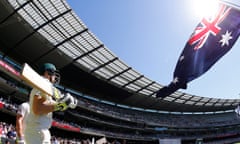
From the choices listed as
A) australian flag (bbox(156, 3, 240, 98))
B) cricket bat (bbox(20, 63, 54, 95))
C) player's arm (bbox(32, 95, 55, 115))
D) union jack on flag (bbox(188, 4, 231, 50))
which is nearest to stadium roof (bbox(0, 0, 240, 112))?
australian flag (bbox(156, 3, 240, 98))

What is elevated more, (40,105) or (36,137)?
(40,105)

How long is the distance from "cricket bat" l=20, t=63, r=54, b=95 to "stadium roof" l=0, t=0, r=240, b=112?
2773cm

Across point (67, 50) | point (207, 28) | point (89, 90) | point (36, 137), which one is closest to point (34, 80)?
point (36, 137)

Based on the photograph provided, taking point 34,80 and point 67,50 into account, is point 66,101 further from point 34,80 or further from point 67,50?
point 67,50

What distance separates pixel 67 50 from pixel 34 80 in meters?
35.9

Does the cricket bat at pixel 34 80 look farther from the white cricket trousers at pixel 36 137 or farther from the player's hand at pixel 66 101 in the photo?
the white cricket trousers at pixel 36 137

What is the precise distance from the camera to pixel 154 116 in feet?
233

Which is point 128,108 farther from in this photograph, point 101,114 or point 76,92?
point 76,92

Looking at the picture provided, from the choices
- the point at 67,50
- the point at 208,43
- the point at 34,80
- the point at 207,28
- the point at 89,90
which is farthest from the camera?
the point at 89,90

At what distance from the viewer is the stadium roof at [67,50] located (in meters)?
31.0

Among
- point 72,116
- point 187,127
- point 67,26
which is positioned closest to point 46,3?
point 67,26

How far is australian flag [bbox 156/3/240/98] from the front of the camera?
30.2 feet

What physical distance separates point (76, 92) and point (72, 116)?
16.0ft

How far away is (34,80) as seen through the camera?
3.10 m
